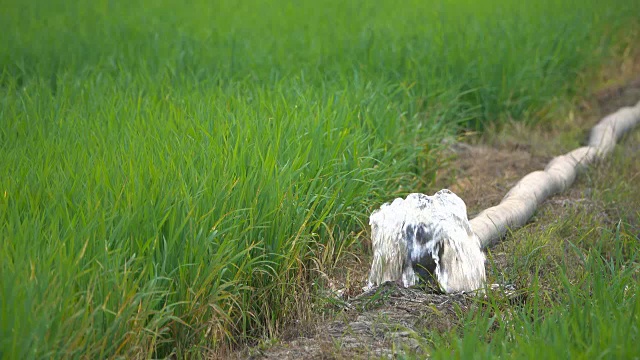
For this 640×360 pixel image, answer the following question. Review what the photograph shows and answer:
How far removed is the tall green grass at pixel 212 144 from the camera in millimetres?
2420

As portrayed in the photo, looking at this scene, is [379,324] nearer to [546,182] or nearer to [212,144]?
[212,144]

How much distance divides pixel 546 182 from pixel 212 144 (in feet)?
6.25

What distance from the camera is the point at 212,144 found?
342 centimetres

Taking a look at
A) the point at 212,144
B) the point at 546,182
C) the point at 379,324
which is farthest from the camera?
the point at 546,182

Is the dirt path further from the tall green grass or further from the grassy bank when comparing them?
the tall green grass

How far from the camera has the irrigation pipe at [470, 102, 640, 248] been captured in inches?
142

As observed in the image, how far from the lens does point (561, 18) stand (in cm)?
728

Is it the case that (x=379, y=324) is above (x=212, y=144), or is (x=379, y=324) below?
below

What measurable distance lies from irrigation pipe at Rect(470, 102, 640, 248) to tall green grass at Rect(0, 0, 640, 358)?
0.57 m

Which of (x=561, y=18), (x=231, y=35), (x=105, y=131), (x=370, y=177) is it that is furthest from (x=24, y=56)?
(x=561, y=18)

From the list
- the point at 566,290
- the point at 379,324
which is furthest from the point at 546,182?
the point at 379,324

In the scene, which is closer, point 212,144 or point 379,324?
point 379,324

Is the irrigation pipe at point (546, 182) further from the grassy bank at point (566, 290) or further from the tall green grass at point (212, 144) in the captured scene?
the tall green grass at point (212, 144)

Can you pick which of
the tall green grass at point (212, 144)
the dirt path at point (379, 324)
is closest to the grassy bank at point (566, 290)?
the dirt path at point (379, 324)
